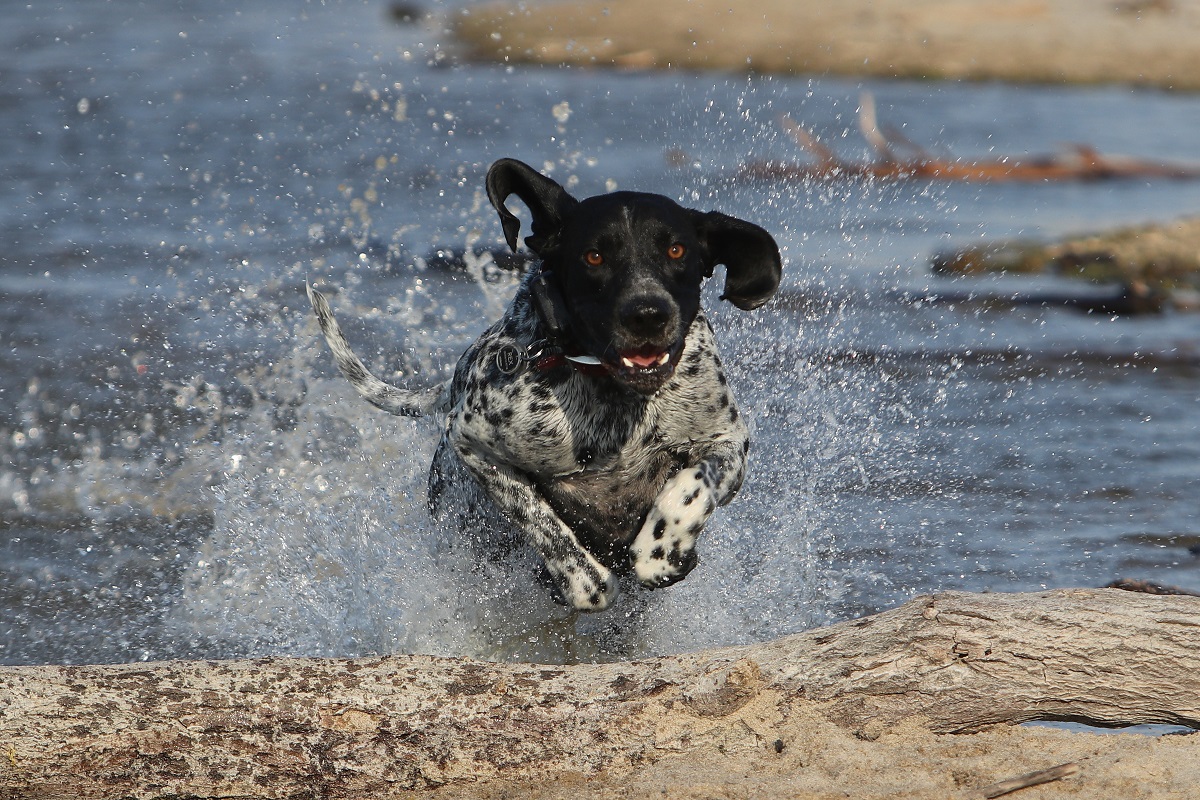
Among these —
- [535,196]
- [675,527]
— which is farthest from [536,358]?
[675,527]

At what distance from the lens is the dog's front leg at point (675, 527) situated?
4.00 metres

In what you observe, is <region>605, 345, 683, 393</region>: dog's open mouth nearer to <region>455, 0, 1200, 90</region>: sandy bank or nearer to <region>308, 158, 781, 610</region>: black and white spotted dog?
<region>308, 158, 781, 610</region>: black and white spotted dog

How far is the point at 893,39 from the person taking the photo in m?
17.7

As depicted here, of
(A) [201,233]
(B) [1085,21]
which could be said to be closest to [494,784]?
(A) [201,233]

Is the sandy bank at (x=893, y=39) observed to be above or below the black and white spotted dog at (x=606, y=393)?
Result: below

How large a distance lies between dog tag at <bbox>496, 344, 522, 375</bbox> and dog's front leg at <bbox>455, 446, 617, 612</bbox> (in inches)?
11.1

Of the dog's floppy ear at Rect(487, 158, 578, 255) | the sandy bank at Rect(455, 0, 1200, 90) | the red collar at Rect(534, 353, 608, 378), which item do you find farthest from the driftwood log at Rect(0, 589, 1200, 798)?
the sandy bank at Rect(455, 0, 1200, 90)

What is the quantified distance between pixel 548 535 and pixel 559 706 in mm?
1088

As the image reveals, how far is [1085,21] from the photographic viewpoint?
1816cm

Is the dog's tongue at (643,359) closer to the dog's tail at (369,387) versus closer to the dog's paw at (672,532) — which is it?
the dog's paw at (672,532)

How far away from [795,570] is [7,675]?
2.72 meters

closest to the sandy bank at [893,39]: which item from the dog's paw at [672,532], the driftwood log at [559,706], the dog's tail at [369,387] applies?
the dog's tail at [369,387]

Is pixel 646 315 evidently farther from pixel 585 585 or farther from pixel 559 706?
pixel 559 706

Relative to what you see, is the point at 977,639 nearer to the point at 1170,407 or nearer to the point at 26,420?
the point at 1170,407
